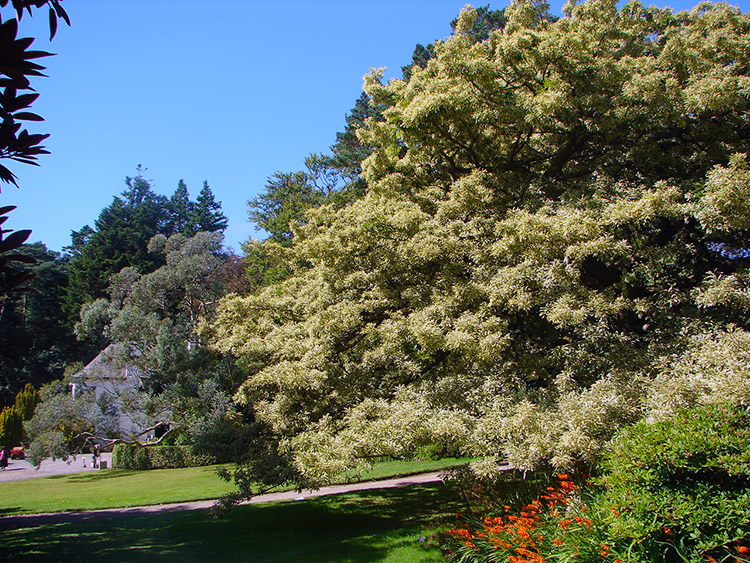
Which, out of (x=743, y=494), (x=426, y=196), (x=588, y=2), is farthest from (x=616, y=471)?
(x=588, y=2)

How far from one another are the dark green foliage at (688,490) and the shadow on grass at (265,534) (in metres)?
3.14

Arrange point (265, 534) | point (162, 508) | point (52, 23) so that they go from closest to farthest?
point (52, 23), point (265, 534), point (162, 508)

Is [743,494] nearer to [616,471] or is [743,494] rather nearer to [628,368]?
[616,471]

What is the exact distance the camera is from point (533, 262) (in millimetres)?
8102

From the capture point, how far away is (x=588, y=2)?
1115 centimetres

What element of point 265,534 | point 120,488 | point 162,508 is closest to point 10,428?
point 120,488

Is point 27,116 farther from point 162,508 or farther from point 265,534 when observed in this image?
point 162,508

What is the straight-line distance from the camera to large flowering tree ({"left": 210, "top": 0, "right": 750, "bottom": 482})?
713 centimetres

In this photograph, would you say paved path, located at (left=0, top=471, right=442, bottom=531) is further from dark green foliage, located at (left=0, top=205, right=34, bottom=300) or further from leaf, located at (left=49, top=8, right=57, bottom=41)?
leaf, located at (left=49, top=8, right=57, bottom=41)

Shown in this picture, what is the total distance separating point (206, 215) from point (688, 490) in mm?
69383

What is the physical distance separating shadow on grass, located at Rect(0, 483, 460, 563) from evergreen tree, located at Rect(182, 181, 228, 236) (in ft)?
188

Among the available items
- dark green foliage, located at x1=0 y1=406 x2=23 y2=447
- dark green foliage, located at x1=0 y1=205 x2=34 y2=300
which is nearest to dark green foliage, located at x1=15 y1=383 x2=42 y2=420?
dark green foliage, located at x1=0 y1=406 x2=23 y2=447

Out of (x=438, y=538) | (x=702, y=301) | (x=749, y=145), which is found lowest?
(x=438, y=538)

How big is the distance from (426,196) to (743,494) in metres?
8.02
